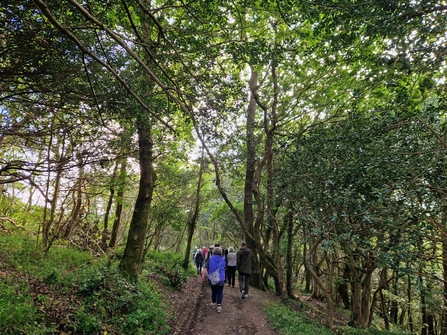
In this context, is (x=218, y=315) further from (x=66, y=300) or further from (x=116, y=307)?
(x=66, y=300)

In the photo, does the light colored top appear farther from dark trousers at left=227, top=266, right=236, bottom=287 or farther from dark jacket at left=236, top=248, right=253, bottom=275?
dark jacket at left=236, top=248, right=253, bottom=275

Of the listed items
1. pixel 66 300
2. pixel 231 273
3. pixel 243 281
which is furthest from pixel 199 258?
pixel 66 300

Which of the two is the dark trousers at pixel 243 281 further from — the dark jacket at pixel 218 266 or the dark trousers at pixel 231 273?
the dark jacket at pixel 218 266

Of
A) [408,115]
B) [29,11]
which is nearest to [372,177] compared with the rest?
[408,115]

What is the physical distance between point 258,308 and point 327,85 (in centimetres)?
764

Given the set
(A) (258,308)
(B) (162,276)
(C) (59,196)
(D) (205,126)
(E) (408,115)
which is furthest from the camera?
(B) (162,276)

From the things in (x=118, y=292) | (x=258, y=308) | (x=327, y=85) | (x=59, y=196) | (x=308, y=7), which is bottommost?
(x=258, y=308)

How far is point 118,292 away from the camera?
6277 mm

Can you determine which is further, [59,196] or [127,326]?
[59,196]

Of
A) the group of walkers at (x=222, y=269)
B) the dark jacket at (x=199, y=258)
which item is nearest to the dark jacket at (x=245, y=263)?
the group of walkers at (x=222, y=269)

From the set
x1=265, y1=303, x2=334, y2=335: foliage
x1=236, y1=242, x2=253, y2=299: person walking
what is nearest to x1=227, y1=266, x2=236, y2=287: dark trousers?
x1=236, y1=242, x2=253, y2=299: person walking

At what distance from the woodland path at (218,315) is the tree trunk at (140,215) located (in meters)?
1.76

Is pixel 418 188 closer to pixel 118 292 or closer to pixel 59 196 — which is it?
pixel 118 292

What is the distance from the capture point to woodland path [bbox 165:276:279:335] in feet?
21.1
